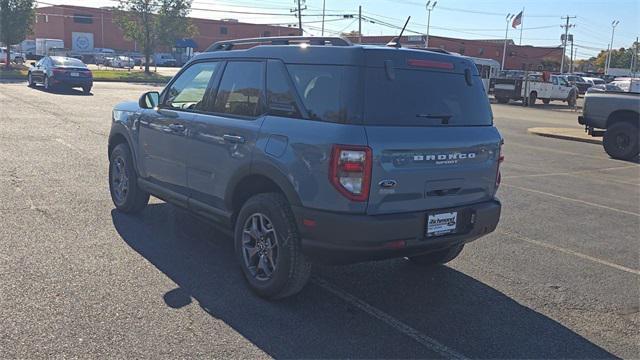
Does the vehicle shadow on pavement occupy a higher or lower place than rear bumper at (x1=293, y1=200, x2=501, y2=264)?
lower

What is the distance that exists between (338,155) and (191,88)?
7.68 feet

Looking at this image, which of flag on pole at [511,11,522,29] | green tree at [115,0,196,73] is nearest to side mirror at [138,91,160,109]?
green tree at [115,0,196,73]

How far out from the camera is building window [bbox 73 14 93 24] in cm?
8619

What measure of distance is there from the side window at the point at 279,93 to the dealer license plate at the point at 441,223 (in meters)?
1.21

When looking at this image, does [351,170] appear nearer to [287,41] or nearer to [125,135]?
[287,41]

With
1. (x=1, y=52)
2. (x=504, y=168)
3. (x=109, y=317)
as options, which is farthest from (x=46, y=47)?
(x=109, y=317)

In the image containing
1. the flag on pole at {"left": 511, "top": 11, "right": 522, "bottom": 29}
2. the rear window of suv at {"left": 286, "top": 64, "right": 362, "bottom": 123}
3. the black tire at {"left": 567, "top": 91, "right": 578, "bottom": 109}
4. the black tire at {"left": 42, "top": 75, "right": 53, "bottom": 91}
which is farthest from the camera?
the flag on pole at {"left": 511, "top": 11, "right": 522, "bottom": 29}

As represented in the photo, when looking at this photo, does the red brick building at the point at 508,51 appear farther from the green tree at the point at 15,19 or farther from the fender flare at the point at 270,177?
the fender flare at the point at 270,177

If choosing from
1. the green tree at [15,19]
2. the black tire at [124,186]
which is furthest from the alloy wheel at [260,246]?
the green tree at [15,19]

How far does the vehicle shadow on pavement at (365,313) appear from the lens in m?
3.79

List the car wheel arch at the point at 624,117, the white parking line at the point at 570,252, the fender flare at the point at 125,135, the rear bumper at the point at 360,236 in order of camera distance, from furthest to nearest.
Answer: the car wheel arch at the point at 624,117 < the fender flare at the point at 125,135 < the white parking line at the point at 570,252 < the rear bumper at the point at 360,236

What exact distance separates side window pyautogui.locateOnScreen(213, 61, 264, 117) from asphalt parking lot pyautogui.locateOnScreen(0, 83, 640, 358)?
1.36m

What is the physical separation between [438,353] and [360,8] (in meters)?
72.0

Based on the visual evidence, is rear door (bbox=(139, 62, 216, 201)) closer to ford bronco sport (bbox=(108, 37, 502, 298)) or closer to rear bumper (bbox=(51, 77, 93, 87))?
ford bronco sport (bbox=(108, 37, 502, 298))
